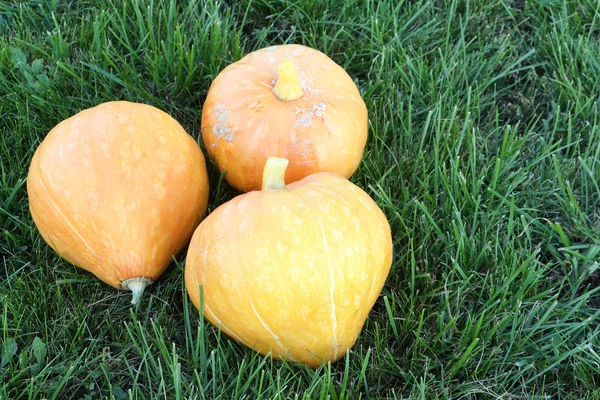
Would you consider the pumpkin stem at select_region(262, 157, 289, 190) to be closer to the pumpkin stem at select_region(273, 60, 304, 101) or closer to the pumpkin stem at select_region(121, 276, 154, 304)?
the pumpkin stem at select_region(273, 60, 304, 101)

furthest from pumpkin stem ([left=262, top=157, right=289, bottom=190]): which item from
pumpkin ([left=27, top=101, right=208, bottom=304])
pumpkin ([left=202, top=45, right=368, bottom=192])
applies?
pumpkin ([left=27, top=101, right=208, bottom=304])

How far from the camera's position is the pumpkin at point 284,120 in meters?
2.51

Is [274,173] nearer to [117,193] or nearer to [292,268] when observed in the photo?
[292,268]

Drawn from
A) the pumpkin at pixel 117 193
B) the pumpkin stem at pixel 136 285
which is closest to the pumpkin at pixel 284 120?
the pumpkin at pixel 117 193

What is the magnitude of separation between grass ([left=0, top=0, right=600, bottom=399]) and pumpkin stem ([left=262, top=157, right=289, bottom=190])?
18.4 inches

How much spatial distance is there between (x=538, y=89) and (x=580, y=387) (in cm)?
162

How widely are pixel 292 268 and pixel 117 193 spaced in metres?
0.69

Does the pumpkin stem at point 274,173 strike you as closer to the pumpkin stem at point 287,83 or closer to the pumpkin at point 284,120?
the pumpkin at point 284,120

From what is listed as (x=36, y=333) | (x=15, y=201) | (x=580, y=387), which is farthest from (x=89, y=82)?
(x=580, y=387)

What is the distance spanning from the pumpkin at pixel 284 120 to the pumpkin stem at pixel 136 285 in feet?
1.74

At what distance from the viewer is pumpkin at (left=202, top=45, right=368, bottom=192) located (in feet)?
8.24

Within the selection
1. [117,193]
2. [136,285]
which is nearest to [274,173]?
[117,193]

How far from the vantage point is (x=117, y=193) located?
230 cm

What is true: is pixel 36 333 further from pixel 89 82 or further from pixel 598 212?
pixel 598 212
